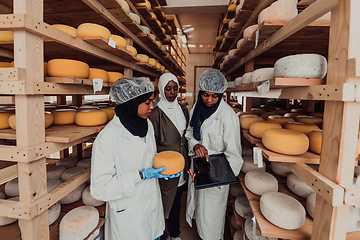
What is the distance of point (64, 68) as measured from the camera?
136cm

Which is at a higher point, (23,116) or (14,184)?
(23,116)

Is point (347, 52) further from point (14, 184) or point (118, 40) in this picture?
point (14, 184)

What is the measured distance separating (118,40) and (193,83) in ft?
27.2

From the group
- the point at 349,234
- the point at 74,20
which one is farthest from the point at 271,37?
the point at 74,20

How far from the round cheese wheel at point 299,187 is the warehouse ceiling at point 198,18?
4.20 meters

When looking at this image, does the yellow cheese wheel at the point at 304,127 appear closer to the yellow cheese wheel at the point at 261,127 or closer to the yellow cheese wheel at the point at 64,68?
the yellow cheese wheel at the point at 261,127

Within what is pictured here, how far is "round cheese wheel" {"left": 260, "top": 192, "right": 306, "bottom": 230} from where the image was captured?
114 centimetres

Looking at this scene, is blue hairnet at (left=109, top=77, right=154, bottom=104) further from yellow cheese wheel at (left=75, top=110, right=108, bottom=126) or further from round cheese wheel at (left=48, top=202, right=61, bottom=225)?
round cheese wheel at (left=48, top=202, right=61, bottom=225)

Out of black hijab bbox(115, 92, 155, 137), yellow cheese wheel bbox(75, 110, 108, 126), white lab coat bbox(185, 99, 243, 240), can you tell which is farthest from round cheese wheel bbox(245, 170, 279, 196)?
yellow cheese wheel bbox(75, 110, 108, 126)

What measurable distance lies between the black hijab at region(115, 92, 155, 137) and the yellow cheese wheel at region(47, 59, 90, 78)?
0.45m

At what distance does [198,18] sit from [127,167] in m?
5.67

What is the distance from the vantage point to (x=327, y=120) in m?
0.87

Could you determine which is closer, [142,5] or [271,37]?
[271,37]

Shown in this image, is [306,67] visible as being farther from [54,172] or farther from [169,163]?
[54,172]
